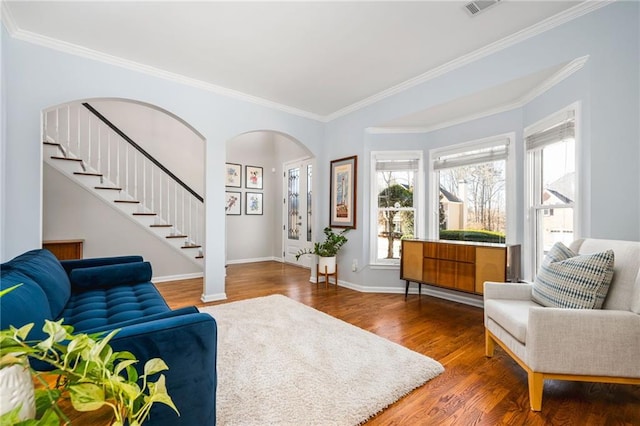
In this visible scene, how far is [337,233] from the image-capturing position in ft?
15.4

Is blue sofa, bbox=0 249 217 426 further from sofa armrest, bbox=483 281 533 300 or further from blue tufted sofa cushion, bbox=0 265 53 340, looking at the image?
sofa armrest, bbox=483 281 533 300

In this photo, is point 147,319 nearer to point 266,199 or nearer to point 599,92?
point 599,92

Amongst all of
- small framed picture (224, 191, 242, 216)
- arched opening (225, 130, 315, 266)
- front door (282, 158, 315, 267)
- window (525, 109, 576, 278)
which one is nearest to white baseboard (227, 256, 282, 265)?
arched opening (225, 130, 315, 266)

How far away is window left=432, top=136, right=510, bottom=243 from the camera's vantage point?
3.53 metres

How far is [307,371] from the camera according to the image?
2.03 metres

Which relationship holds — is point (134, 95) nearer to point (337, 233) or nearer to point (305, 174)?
point (337, 233)

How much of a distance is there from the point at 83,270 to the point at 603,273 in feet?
12.5

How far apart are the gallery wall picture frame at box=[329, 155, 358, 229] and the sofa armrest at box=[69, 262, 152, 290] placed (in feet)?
9.02

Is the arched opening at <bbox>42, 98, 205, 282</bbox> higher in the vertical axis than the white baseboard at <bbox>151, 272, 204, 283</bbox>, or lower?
higher

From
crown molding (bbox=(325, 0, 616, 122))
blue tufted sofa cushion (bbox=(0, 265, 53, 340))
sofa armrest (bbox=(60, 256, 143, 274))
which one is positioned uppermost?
crown molding (bbox=(325, 0, 616, 122))

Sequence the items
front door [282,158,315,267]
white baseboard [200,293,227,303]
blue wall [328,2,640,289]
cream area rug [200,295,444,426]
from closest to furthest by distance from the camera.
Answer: cream area rug [200,295,444,426], blue wall [328,2,640,289], white baseboard [200,293,227,303], front door [282,158,315,267]

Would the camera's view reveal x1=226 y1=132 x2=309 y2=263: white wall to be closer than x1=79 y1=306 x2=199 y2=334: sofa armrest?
No

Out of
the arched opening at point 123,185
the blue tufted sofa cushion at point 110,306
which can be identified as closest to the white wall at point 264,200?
the arched opening at point 123,185

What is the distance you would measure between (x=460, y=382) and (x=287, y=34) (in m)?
3.17
